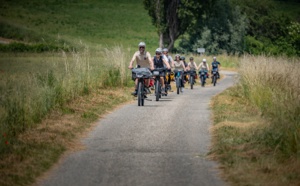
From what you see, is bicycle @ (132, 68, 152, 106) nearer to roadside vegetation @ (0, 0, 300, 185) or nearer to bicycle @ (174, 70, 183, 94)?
roadside vegetation @ (0, 0, 300, 185)

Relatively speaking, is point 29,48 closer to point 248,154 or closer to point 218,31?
point 218,31

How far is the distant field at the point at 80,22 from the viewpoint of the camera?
8312 centimetres

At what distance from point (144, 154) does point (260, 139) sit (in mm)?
2161

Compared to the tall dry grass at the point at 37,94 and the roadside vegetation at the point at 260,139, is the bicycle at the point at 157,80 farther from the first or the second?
the roadside vegetation at the point at 260,139

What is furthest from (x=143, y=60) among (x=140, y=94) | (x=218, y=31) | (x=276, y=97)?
(x=218, y=31)

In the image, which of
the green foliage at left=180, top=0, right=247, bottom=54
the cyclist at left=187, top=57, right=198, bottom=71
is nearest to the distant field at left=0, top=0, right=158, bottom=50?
the green foliage at left=180, top=0, right=247, bottom=54

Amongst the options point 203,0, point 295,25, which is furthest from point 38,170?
point 203,0

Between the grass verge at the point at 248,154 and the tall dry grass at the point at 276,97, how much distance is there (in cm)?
17

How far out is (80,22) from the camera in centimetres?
10256

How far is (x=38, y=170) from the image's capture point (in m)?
10.8

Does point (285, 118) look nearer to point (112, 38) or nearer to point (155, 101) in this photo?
point (155, 101)

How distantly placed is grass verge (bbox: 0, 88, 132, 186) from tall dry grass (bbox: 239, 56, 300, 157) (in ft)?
12.2

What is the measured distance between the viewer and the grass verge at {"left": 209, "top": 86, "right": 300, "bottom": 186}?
33.6 feet

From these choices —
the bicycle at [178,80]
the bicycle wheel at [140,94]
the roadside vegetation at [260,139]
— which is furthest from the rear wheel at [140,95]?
the bicycle at [178,80]
